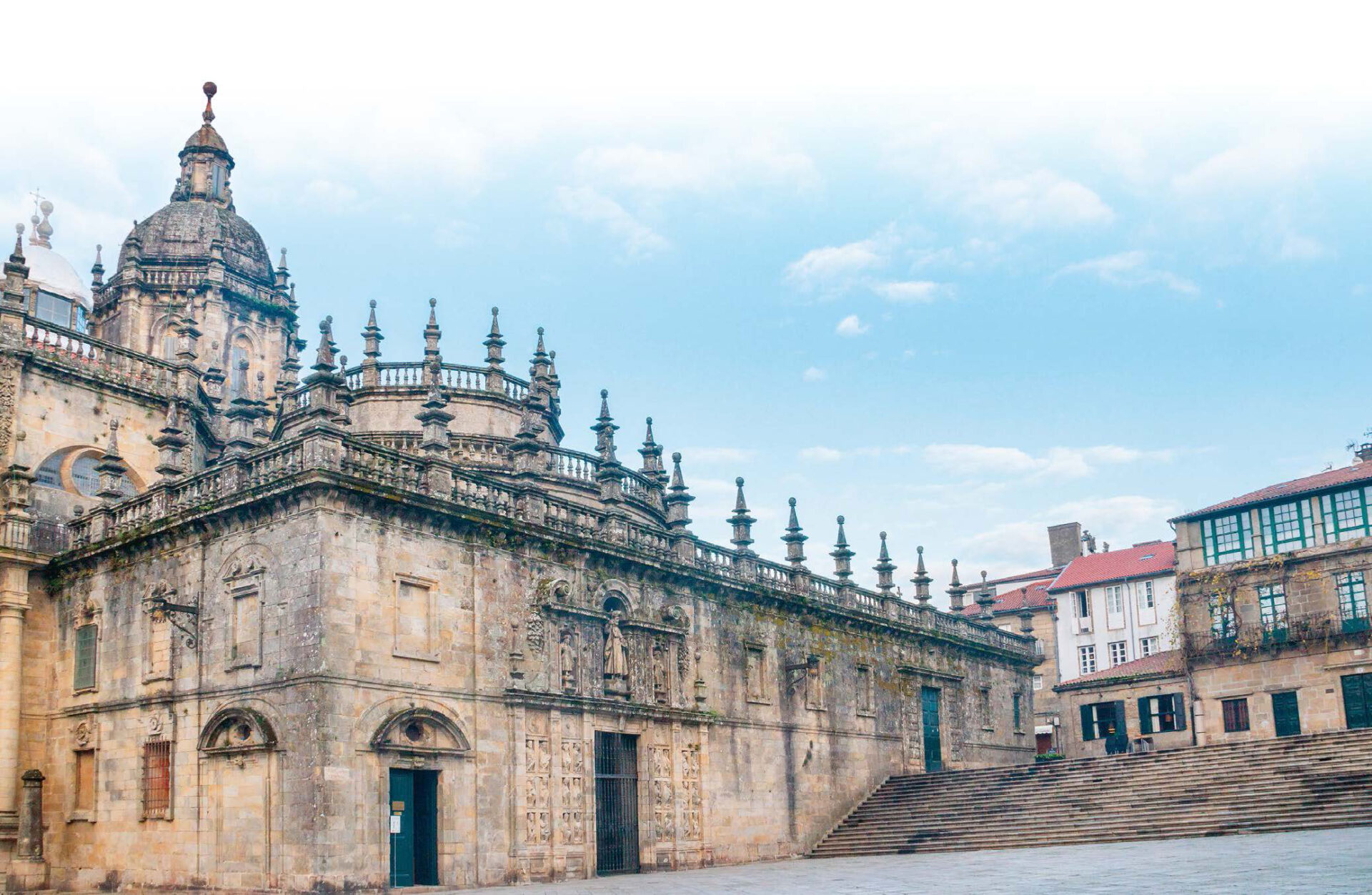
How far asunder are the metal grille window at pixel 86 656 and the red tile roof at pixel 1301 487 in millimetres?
36979

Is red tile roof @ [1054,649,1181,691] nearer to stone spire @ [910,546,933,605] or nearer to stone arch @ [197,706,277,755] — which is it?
stone spire @ [910,546,933,605]

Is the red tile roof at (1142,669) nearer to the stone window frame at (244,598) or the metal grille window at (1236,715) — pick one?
the metal grille window at (1236,715)

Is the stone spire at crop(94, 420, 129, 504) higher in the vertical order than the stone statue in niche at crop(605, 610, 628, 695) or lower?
higher

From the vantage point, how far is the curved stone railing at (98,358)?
32594 mm

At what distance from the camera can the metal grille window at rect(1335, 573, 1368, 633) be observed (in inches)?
1713

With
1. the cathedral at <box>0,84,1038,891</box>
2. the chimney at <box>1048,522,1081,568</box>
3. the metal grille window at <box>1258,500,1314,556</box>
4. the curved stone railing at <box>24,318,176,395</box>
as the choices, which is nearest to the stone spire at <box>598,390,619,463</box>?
the cathedral at <box>0,84,1038,891</box>

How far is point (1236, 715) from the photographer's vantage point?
46.2 meters

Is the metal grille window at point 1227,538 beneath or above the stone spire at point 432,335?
beneath

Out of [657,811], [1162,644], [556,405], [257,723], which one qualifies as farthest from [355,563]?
[1162,644]

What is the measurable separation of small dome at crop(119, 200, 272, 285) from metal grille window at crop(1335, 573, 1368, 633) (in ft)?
124

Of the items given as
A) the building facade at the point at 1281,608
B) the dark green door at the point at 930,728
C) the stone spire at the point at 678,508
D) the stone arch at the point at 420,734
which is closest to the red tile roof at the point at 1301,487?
the building facade at the point at 1281,608

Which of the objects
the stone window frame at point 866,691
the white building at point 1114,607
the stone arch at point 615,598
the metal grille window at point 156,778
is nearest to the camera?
the metal grille window at point 156,778

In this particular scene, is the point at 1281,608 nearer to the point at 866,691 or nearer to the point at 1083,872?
the point at 866,691

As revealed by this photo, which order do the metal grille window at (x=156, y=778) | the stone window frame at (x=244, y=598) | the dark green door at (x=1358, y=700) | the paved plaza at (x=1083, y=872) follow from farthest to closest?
the dark green door at (x=1358, y=700), the metal grille window at (x=156, y=778), the stone window frame at (x=244, y=598), the paved plaza at (x=1083, y=872)
